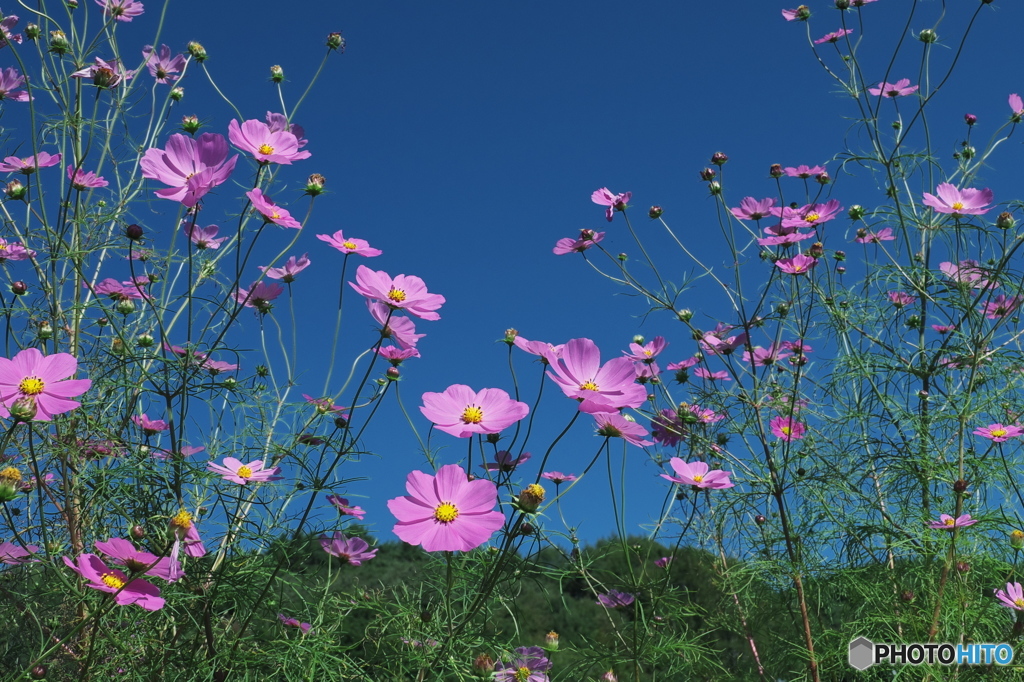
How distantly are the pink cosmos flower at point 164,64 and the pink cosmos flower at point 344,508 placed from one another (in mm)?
1398

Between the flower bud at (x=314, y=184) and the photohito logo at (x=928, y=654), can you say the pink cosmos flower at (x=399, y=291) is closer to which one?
the flower bud at (x=314, y=184)

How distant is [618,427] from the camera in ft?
3.49

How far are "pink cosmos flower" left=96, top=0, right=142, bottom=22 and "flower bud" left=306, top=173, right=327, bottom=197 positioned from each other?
3.38ft

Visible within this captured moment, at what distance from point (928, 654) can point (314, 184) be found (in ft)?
5.10

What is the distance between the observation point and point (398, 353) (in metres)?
1.43

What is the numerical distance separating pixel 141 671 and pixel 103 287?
95 cm

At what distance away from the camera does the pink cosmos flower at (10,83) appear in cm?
185

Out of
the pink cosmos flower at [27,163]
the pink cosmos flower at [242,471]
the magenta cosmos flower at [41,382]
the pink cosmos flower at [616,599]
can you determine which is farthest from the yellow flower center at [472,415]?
the pink cosmos flower at [27,163]

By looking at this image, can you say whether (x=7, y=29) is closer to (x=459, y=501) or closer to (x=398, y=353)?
(x=398, y=353)

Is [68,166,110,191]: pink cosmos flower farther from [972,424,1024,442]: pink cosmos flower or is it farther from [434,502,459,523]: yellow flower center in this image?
[972,424,1024,442]: pink cosmos flower

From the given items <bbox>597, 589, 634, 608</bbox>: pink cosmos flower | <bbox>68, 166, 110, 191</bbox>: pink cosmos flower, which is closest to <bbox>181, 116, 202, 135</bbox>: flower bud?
<bbox>68, 166, 110, 191</bbox>: pink cosmos flower

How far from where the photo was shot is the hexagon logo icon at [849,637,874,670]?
1.69 m

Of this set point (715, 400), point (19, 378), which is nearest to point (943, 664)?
point (715, 400)

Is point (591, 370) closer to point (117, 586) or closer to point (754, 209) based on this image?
point (117, 586)
